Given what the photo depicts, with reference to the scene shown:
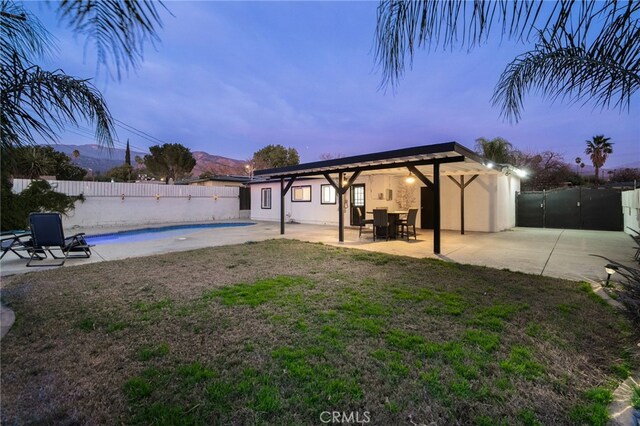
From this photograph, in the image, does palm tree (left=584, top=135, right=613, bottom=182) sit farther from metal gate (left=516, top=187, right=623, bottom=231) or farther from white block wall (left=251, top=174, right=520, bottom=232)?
white block wall (left=251, top=174, right=520, bottom=232)

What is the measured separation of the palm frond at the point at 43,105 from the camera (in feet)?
5.32

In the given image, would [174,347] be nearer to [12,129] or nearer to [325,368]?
[325,368]

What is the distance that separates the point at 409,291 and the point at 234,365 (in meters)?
2.68

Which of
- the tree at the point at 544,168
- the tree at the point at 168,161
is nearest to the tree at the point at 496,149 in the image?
the tree at the point at 544,168

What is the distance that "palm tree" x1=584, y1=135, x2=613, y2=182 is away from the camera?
25.8m

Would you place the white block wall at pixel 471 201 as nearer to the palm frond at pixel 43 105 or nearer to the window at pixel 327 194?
the window at pixel 327 194

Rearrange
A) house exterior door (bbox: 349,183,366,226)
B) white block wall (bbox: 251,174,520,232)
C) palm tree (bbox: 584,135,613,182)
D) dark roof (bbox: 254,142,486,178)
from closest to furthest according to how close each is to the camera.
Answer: dark roof (bbox: 254,142,486,178) < white block wall (bbox: 251,174,520,232) < house exterior door (bbox: 349,183,366,226) < palm tree (bbox: 584,135,613,182)

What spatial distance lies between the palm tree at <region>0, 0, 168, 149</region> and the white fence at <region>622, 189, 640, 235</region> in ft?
35.5

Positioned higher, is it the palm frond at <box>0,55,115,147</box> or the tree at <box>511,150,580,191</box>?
the tree at <box>511,150,580,191</box>

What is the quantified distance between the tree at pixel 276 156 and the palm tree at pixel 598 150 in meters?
29.0

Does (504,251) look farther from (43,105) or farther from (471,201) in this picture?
(43,105)

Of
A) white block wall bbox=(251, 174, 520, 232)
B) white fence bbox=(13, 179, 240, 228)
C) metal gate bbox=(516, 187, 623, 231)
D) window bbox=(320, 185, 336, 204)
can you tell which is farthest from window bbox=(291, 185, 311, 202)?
metal gate bbox=(516, 187, 623, 231)

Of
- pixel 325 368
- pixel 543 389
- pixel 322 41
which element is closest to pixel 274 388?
pixel 325 368

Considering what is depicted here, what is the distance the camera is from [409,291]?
4211mm
